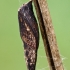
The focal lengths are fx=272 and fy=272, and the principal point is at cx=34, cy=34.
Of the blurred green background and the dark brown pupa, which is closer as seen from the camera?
the dark brown pupa

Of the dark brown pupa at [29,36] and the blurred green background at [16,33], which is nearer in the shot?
the dark brown pupa at [29,36]

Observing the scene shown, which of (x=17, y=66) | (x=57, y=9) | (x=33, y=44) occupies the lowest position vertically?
(x=17, y=66)

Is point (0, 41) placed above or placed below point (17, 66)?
above

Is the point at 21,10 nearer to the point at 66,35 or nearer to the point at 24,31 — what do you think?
the point at 24,31

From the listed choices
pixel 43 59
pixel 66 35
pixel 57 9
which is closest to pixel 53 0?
pixel 57 9
